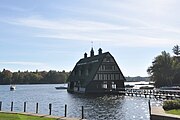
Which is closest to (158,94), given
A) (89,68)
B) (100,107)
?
(100,107)

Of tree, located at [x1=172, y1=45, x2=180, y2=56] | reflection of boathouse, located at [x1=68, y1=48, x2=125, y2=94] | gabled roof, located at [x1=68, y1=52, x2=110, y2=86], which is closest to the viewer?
reflection of boathouse, located at [x1=68, y1=48, x2=125, y2=94]

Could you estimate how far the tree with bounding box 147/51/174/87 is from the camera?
3844 inches

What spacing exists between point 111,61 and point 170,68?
81.5 feet

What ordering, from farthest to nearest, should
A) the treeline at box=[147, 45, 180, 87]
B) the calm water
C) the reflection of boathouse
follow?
the treeline at box=[147, 45, 180, 87] < the reflection of boathouse < the calm water

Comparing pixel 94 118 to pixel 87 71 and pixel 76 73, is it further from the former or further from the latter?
pixel 76 73

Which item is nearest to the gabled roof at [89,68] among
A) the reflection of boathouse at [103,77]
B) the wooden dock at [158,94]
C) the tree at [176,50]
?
the reflection of boathouse at [103,77]

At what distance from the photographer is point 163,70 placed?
9756 centimetres

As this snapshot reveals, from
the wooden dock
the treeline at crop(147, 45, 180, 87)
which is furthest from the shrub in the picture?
the treeline at crop(147, 45, 180, 87)

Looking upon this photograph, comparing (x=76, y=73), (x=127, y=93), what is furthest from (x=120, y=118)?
(x=76, y=73)

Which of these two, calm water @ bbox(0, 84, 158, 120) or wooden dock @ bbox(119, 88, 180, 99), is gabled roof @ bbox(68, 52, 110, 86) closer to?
wooden dock @ bbox(119, 88, 180, 99)

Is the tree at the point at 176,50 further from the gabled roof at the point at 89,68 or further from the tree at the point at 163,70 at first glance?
the gabled roof at the point at 89,68

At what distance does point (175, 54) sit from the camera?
4779 inches

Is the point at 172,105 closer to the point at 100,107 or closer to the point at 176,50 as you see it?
the point at 100,107

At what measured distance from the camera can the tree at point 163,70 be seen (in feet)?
320
